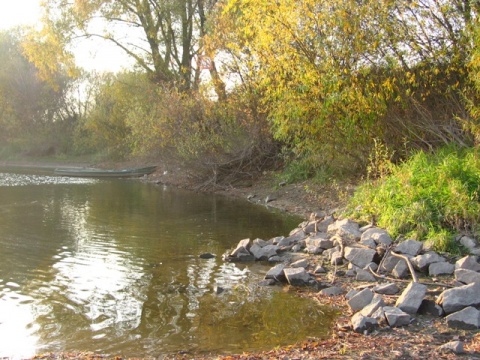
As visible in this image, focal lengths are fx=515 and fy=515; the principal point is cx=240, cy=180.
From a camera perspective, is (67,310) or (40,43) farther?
(40,43)

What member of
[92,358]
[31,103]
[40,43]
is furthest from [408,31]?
[31,103]

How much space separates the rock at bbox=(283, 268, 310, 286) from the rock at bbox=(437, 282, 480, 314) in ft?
6.63

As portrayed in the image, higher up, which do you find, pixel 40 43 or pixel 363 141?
pixel 40 43

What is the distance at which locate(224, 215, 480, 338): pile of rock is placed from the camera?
563cm

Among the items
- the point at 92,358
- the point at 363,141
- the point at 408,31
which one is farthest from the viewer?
the point at 363,141

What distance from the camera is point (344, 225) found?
9242 millimetres

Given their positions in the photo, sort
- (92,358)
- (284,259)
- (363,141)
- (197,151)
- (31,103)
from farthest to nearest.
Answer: (31,103)
(197,151)
(363,141)
(284,259)
(92,358)

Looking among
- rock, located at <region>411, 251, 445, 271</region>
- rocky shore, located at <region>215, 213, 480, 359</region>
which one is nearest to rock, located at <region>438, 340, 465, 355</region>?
rocky shore, located at <region>215, 213, 480, 359</region>

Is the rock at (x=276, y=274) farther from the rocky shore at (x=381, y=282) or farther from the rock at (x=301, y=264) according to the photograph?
the rock at (x=301, y=264)

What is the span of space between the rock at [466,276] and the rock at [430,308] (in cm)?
91

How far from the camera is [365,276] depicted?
24.0 ft

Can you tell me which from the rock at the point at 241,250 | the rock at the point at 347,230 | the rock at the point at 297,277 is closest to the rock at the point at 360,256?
the rock at the point at 347,230

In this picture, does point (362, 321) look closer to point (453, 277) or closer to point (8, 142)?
point (453, 277)

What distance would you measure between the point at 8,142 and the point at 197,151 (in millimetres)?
31018
